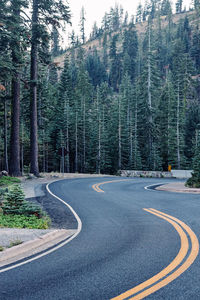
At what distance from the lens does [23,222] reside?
29.0 feet

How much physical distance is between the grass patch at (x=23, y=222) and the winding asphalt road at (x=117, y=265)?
1072mm

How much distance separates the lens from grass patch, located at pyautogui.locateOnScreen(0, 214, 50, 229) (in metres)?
8.41

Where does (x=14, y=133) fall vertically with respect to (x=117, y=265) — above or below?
above

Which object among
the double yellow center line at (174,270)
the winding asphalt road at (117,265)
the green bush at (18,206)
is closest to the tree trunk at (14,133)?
the green bush at (18,206)

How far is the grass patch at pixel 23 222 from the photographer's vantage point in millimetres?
8414

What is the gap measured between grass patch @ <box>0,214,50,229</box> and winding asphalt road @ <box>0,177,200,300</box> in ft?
3.52

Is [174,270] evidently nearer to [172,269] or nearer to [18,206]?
[172,269]

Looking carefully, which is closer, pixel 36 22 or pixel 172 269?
pixel 172 269

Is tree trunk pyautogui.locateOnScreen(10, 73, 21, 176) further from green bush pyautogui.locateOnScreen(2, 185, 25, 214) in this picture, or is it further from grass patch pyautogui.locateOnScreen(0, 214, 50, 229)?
grass patch pyautogui.locateOnScreen(0, 214, 50, 229)

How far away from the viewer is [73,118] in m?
53.3

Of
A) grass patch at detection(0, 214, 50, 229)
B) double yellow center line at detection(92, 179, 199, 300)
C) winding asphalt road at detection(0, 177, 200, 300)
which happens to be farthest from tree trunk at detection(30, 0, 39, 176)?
double yellow center line at detection(92, 179, 199, 300)

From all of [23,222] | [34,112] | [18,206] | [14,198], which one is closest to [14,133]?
[34,112]

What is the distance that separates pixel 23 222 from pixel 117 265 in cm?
457

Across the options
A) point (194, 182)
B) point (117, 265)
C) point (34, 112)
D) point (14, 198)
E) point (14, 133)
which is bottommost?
point (194, 182)
